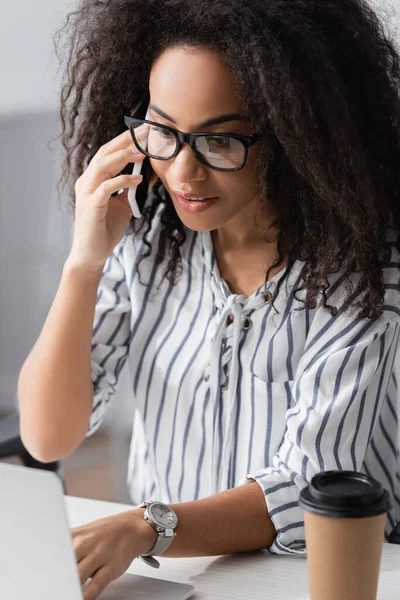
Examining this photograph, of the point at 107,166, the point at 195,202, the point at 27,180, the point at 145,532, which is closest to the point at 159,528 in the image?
the point at 145,532

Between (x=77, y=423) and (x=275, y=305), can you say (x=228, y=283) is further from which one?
(x=77, y=423)

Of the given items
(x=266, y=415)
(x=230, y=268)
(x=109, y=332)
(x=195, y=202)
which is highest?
(x=195, y=202)

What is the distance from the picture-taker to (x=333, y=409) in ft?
3.95

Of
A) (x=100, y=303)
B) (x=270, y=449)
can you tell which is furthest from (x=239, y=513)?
(x=100, y=303)

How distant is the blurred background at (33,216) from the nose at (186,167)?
Answer: 1512 millimetres

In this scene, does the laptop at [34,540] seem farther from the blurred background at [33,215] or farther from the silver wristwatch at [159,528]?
the blurred background at [33,215]

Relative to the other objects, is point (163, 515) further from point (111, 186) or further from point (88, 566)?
point (111, 186)

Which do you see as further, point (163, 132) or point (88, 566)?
point (163, 132)

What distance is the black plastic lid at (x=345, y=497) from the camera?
0.81 m

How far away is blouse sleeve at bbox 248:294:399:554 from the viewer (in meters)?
1.19

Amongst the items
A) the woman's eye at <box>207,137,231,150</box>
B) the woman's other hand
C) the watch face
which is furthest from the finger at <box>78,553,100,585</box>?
the woman's eye at <box>207,137,231,150</box>

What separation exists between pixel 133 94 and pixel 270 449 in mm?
594

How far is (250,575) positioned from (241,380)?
1.21 feet

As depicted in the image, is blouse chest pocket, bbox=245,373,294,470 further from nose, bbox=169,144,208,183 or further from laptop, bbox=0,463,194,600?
laptop, bbox=0,463,194,600
